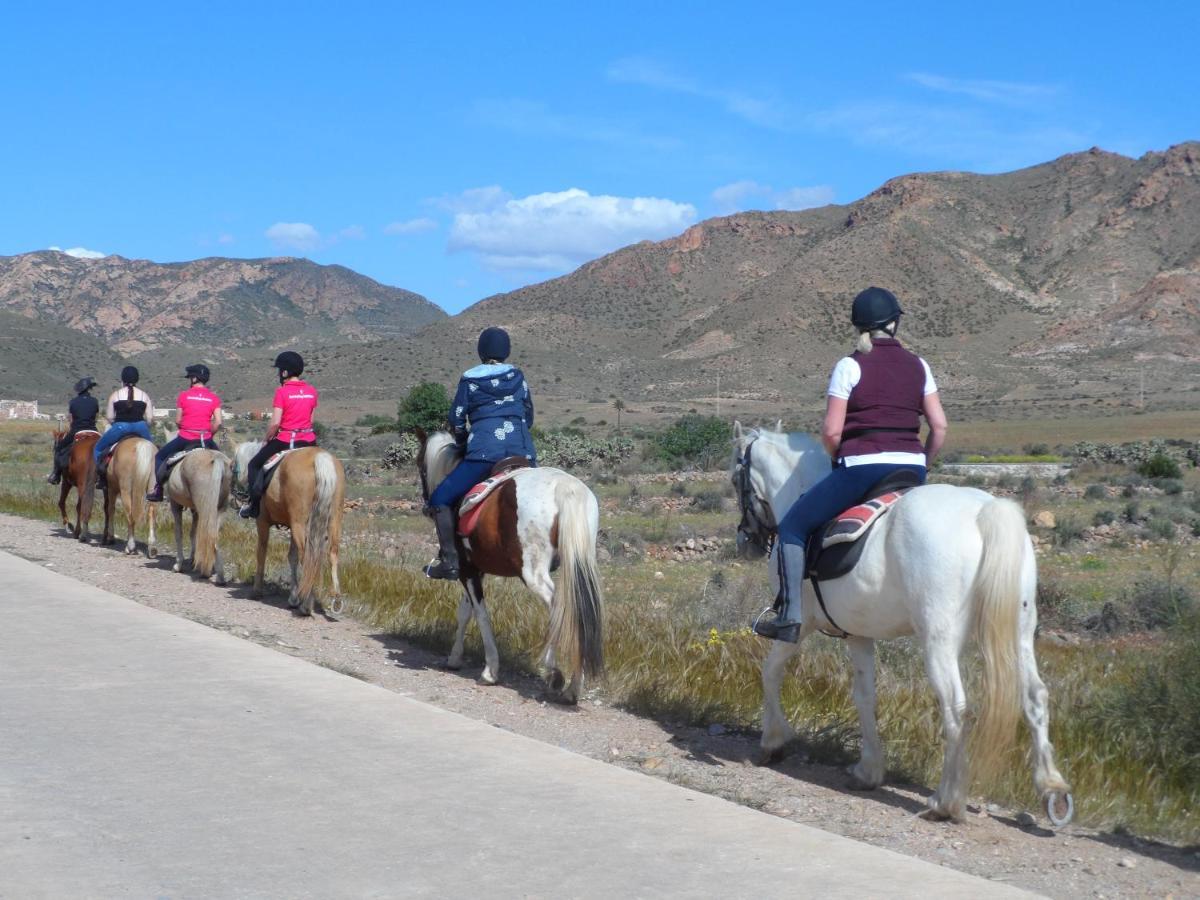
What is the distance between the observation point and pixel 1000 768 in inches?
239

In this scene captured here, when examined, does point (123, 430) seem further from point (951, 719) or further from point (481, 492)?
point (951, 719)

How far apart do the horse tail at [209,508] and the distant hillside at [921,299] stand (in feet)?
240

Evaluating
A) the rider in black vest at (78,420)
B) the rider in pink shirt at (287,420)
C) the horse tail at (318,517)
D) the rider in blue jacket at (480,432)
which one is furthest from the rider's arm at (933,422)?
the rider in black vest at (78,420)

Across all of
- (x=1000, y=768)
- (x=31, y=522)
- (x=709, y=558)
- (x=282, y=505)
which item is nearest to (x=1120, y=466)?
(x=709, y=558)

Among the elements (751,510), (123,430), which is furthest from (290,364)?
(751,510)

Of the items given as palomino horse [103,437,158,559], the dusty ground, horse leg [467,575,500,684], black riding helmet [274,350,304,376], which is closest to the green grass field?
the dusty ground

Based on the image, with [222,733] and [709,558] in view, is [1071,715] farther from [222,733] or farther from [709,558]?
[709,558]

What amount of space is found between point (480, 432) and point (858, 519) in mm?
4048

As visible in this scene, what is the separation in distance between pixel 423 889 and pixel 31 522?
19666 millimetres

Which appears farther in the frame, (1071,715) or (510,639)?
(510,639)

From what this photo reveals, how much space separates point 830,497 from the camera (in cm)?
688

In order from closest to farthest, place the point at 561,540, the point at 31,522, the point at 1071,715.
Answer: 1. the point at 1071,715
2. the point at 561,540
3. the point at 31,522

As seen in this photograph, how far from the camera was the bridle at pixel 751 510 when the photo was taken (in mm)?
7758

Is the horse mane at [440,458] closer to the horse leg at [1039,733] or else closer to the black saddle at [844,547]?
the black saddle at [844,547]
